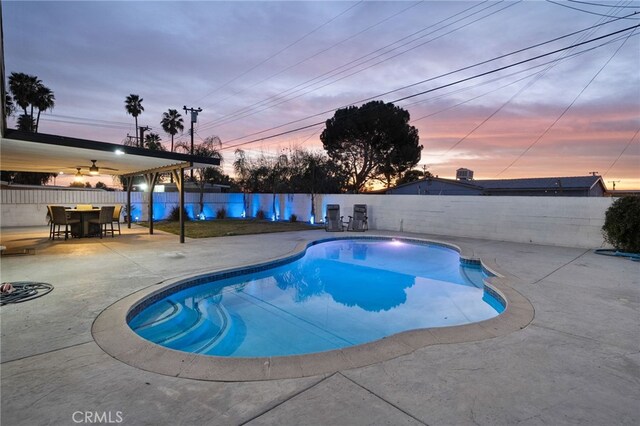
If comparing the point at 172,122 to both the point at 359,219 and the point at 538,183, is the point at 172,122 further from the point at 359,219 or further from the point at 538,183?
the point at 538,183

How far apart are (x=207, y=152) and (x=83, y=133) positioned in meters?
11.3

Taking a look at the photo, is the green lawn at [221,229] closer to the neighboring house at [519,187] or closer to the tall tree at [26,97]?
the neighboring house at [519,187]

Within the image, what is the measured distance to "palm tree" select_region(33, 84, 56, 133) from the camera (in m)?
20.3

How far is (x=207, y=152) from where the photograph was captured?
64.2 feet

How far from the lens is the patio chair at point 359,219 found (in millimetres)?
12117

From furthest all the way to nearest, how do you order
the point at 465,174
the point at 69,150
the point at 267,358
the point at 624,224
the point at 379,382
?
1. the point at 465,174
2. the point at 624,224
3. the point at 69,150
4. the point at 267,358
5. the point at 379,382

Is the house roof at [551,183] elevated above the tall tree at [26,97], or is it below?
below

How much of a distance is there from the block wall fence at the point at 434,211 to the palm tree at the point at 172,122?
1093cm

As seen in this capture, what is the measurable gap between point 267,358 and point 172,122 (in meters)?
26.9

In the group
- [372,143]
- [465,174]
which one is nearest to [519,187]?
[465,174]

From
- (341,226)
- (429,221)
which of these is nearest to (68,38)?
(341,226)

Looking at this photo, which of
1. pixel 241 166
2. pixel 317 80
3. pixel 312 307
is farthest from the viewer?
pixel 241 166

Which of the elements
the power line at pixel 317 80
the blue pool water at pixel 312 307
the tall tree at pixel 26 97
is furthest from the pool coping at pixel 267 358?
the tall tree at pixel 26 97

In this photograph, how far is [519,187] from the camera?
18734 millimetres
